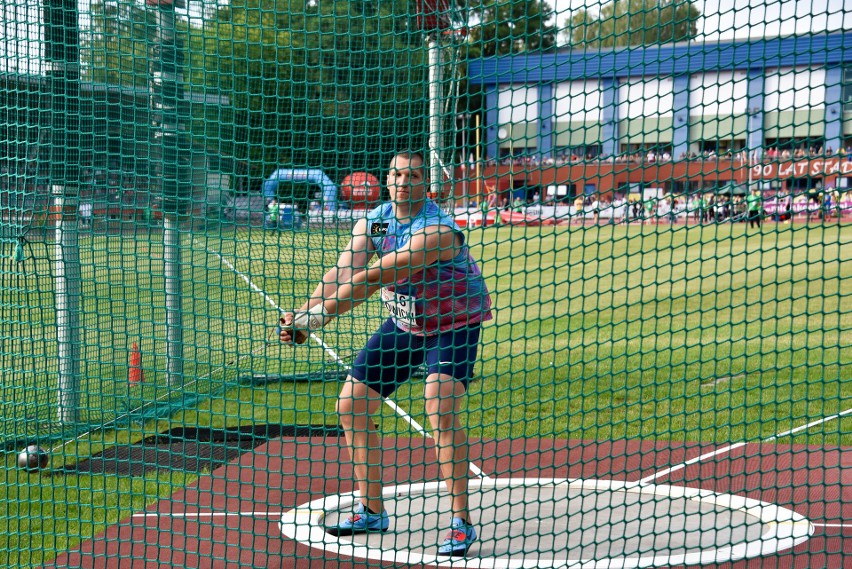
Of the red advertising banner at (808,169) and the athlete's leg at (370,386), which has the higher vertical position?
the red advertising banner at (808,169)

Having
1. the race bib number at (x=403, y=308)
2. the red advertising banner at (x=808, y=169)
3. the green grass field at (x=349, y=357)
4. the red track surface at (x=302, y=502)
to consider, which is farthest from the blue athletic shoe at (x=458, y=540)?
the red advertising banner at (x=808, y=169)

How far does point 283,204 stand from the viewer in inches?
272

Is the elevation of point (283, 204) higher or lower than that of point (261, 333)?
Answer: higher

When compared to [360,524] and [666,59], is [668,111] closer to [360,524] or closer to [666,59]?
[666,59]

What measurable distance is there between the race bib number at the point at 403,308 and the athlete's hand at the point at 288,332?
408 mm

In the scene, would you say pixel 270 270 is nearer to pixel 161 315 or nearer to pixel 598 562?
pixel 161 315

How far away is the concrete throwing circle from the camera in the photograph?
3.98 m

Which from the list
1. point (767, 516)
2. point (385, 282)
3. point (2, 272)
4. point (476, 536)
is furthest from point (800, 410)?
point (2, 272)

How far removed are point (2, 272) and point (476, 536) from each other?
8.90 ft

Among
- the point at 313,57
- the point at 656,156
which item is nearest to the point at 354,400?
the point at 656,156

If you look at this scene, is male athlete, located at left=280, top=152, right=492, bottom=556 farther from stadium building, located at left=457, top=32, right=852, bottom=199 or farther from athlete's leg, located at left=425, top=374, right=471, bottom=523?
stadium building, located at left=457, top=32, right=852, bottom=199

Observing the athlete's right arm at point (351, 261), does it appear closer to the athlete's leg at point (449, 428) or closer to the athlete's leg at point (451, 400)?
the athlete's leg at point (451, 400)

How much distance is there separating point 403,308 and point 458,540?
1.01 meters

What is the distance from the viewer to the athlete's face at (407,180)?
13.0 ft
